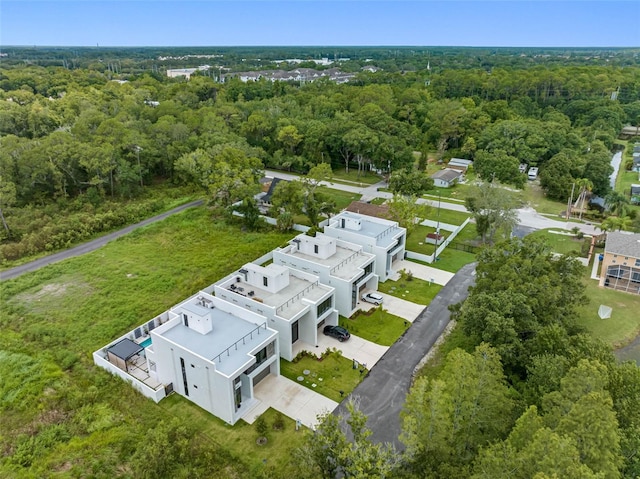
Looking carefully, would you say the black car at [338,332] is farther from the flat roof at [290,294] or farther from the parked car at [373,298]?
the parked car at [373,298]

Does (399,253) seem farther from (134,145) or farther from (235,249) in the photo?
(134,145)

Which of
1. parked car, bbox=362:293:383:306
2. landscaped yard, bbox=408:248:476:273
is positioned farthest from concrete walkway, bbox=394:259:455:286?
parked car, bbox=362:293:383:306

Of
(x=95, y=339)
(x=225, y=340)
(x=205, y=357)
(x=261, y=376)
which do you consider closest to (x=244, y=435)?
(x=261, y=376)

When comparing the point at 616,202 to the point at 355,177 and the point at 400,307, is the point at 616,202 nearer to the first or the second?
the point at 355,177

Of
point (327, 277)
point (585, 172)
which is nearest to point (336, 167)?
point (585, 172)

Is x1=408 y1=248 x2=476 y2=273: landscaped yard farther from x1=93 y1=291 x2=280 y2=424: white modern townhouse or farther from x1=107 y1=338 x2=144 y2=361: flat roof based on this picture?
x1=107 y1=338 x2=144 y2=361: flat roof

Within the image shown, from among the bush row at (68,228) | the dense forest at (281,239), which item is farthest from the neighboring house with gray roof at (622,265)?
the bush row at (68,228)
